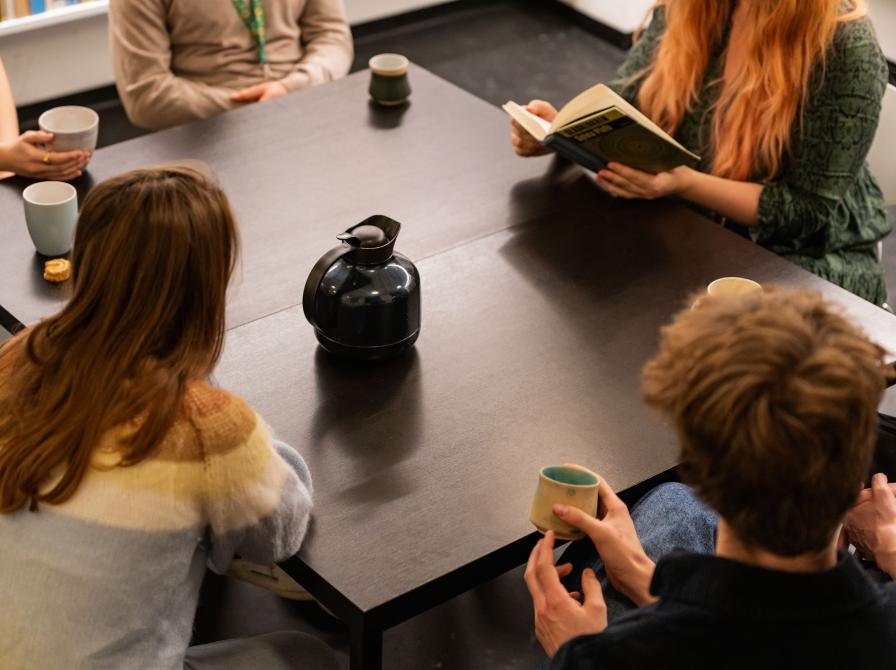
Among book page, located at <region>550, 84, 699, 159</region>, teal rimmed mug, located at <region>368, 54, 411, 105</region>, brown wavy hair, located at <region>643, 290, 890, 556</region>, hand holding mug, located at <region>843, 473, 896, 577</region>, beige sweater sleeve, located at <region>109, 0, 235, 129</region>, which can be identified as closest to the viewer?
brown wavy hair, located at <region>643, 290, 890, 556</region>

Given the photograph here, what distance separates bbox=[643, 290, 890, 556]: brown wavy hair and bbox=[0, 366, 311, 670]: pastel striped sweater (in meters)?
0.51

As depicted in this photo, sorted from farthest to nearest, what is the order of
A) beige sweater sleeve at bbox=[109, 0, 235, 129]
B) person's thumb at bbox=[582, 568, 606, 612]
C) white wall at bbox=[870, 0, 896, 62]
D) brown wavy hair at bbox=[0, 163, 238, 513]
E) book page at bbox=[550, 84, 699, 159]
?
white wall at bbox=[870, 0, 896, 62]
beige sweater sleeve at bbox=[109, 0, 235, 129]
book page at bbox=[550, 84, 699, 159]
person's thumb at bbox=[582, 568, 606, 612]
brown wavy hair at bbox=[0, 163, 238, 513]

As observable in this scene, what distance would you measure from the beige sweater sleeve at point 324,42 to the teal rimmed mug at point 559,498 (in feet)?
5.55

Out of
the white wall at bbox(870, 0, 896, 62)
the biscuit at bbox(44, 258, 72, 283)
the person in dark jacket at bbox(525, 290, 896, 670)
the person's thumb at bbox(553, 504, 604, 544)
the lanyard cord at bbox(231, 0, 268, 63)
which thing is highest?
the person in dark jacket at bbox(525, 290, 896, 670)

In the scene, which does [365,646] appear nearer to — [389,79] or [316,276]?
[316,276]

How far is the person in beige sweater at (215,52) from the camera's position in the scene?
271 centimetres

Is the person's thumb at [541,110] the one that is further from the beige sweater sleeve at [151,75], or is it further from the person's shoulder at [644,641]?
the person's shoulder at [644,641]

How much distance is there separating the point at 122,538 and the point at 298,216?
91cm

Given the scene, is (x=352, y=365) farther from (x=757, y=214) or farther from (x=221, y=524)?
(x=757, y=214)

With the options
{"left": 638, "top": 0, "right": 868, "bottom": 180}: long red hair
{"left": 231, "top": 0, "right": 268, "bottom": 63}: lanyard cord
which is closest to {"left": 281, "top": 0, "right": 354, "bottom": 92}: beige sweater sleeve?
Result: {"left": 231, "top": 0, "right": 268, "bottom": 63}: lanyard cord

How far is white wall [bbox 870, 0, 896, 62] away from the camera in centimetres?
404

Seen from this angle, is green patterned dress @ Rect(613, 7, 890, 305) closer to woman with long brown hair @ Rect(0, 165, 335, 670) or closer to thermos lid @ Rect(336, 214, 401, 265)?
thermos lid @ Rect(336, 214, 401, 265)

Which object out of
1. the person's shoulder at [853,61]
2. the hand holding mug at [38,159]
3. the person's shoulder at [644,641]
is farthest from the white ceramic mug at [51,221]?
the person's shoulder at [853,61]

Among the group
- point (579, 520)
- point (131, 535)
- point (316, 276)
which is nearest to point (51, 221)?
point (316, 276)
